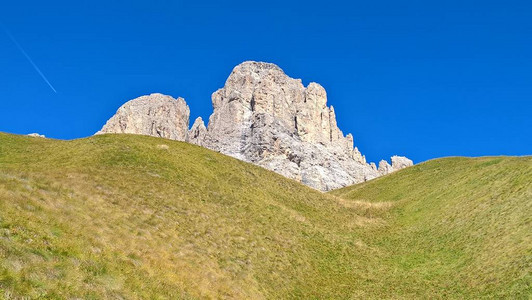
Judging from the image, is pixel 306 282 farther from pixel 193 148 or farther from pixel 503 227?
pixel 193 148

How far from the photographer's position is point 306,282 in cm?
3534

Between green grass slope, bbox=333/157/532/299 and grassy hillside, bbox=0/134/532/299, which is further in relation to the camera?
green grass slope, bbox=333/157/532/299

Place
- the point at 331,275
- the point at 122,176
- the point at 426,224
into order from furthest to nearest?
the point at 426,224, the point at 122,176, the point at 331,275

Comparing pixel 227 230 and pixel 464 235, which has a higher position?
pixel 464 235

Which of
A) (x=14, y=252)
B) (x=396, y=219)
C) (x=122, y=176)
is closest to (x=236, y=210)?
(x=122, y=176)

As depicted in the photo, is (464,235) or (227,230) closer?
(227,230)

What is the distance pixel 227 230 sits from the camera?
128 ft

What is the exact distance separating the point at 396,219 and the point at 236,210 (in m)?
23.9

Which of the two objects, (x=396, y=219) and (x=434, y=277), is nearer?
(x=434, y=277)

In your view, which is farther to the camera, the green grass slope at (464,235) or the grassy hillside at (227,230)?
the green grass slope at (464,235)

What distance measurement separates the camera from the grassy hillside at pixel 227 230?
21.4m

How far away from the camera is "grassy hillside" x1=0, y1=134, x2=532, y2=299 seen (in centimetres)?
2139

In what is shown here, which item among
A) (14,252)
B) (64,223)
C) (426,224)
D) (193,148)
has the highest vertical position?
(193,148)

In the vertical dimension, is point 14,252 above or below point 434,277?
below
